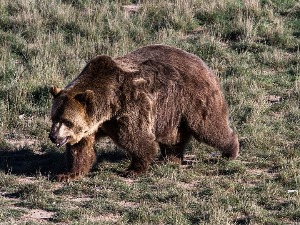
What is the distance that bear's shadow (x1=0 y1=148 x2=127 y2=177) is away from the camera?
29.8 ft

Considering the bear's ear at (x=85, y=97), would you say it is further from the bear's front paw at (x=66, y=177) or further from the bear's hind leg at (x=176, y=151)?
the bear's hind leg at (x=176, y=151)

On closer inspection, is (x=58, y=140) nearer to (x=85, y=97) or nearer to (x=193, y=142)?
(x=85, y=97)

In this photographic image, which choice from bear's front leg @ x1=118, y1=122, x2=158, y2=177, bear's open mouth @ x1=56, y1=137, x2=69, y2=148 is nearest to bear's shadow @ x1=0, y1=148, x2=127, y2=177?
bear's open mouth @ x1=56, y1=137, x2=69, y2=148

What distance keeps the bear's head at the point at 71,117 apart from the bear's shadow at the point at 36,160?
63cm

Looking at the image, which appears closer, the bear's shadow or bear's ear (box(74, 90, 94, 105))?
bear's ear (box(74, 90, 94, 105))

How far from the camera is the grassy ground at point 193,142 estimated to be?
301 inches

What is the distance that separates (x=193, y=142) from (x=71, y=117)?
218 centimetres

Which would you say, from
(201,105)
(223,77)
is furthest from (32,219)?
(223,77)

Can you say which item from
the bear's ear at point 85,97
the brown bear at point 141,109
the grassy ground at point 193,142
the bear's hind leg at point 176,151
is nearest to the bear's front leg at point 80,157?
the brown bear at point 141,109

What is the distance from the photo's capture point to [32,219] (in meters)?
7.38

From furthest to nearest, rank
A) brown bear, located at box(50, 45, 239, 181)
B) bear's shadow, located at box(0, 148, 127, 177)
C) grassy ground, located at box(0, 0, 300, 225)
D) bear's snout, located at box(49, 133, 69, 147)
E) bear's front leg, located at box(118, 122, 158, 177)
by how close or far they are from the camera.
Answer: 1. bear's shadow, located at box(0, 148, 127, 177)
2. bear's front leg, located at box(118, 122, 158, 177)
3. brown bear, located at box(50, 45, 239, 181)
4. bear's snout, located at box(49, 133, 69, 147)
5. grassy ground, located at box(0, 0, 300, 225)

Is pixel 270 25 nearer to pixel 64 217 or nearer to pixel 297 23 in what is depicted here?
pixel 297 23

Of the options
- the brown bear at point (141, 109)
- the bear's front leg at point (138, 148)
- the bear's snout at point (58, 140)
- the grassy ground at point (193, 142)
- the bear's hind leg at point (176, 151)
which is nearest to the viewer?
the grassy ground at point (193, 142)

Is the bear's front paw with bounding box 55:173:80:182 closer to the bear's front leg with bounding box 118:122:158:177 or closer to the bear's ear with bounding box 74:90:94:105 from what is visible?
the bear's front leg with bounding box 118:122:158:177
